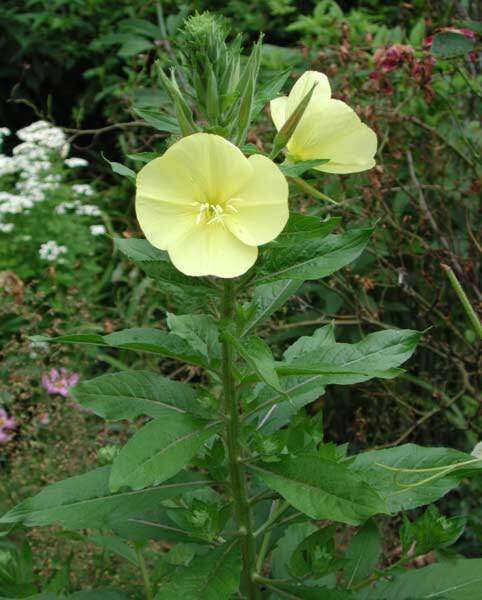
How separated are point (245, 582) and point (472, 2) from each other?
2304mm

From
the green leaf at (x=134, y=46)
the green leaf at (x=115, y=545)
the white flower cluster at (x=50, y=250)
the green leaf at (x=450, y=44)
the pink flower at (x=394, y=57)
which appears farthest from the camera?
the white flower cluster at (x=50, y=250)

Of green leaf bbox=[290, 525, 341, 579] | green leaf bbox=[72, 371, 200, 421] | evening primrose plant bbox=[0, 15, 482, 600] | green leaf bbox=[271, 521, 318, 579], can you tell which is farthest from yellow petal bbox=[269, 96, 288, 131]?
green leaf bbox=[271, 521, 318, 579]

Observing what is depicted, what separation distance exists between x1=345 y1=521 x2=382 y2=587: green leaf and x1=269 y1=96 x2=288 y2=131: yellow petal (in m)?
0.77

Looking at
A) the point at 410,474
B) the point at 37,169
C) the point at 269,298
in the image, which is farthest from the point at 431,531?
the point at 37,169

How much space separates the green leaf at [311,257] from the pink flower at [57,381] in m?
1.56

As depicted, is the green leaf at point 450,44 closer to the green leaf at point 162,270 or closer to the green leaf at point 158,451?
the green leaf at point 162,270

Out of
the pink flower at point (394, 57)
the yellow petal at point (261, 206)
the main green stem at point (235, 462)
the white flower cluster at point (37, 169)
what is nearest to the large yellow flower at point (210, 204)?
the yellow petal at point (261, 206)

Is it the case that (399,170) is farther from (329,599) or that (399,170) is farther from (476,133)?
(329,599)

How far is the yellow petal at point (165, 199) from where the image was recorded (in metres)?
1.16

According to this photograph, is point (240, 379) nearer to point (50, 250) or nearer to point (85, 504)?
point (85, 504)

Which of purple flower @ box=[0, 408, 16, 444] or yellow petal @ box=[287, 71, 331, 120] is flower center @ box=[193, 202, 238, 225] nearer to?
yellow petal @ box=[287, 71, 331, 120]

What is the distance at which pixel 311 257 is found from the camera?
4.23 feet

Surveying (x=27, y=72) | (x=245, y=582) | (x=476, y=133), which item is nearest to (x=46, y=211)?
(x=27, y=72)

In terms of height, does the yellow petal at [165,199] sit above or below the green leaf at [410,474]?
above
